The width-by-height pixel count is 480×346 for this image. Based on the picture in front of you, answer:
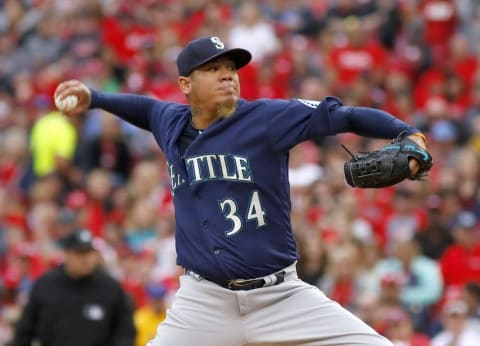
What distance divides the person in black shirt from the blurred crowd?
1578 millimetres

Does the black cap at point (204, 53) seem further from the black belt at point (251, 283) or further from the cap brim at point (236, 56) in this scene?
the black belt at point (251, 283)

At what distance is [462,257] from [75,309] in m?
3.77

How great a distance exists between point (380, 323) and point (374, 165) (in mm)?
4186

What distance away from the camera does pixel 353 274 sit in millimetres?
10617

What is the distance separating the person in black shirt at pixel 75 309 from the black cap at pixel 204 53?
2.80 meters

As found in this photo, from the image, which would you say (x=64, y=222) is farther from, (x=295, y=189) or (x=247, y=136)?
(x=247, y=136)

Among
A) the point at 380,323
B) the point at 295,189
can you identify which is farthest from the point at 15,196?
the point at 380,323

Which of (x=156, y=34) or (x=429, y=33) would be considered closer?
(x=429, y=33)

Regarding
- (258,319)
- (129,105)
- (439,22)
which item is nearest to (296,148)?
(439,22)

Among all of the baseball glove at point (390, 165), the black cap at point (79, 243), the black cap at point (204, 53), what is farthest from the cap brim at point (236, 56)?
the black cap at point (79, 243)

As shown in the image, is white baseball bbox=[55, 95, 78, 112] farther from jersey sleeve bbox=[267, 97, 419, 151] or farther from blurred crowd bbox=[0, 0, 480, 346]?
blurred crowd bbox=[0, 0, 480, 346]

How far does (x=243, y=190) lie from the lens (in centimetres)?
604

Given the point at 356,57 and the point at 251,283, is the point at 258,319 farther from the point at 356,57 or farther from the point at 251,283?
the point at 356,57

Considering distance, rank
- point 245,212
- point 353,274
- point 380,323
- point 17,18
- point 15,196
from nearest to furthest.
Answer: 1. point 245,212
2. point 380,323
3. point 353,274
4. point 15,196
5. point 17,18
